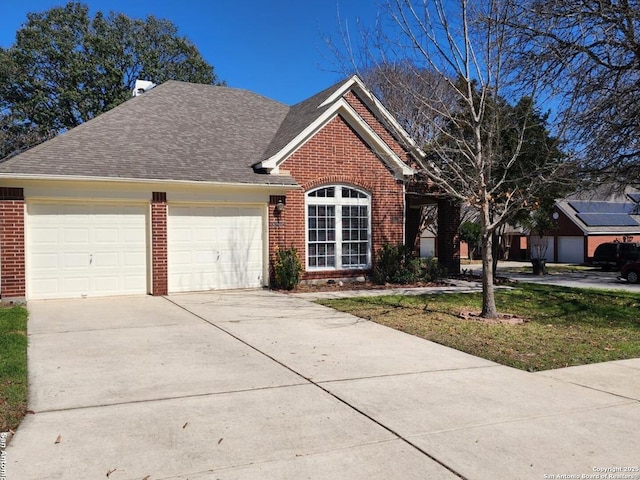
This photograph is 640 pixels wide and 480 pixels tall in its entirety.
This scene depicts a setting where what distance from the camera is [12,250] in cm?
1188

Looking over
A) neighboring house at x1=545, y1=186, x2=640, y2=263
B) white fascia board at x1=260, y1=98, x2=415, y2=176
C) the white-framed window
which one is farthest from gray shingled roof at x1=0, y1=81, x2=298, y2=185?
neighboring house at x1=545, y1=186, x2=640, y2=263

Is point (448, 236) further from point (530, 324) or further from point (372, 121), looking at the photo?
point (530, 324)

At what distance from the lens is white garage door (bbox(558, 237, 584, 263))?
37.5m

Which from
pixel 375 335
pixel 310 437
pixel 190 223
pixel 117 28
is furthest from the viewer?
pixel 117 28

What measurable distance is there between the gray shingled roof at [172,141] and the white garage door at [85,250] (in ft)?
3.27

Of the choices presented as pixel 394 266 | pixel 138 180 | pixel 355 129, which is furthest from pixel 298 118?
pixel 138 180

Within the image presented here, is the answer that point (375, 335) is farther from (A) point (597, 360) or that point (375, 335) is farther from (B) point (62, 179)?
(B) point (62, 179)

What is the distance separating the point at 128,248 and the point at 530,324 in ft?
31.1

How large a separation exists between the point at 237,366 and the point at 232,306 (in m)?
5.03

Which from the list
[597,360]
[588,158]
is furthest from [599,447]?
[588,158]

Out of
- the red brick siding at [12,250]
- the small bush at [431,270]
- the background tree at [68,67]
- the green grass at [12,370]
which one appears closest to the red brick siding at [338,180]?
the small bush at [431,270]

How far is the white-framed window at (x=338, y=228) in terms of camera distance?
1547cm

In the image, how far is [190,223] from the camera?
13906mm

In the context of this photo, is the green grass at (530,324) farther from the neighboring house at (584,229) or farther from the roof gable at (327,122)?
the neighboring house at (584,229)
